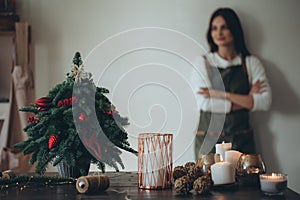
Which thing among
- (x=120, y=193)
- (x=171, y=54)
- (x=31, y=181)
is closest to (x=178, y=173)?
(x=120, y=193)

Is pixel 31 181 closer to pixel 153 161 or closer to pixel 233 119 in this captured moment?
pixel 153 161

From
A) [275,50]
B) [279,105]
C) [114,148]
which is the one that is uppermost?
[275,50]

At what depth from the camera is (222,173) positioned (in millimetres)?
1443

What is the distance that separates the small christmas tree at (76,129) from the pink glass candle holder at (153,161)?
0.17 metres

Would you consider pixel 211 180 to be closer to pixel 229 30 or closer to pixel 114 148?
pixel 114 148

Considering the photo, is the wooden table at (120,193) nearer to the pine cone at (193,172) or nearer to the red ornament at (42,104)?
the pine cone at (193,172)

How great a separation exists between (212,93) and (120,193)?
4.92ft

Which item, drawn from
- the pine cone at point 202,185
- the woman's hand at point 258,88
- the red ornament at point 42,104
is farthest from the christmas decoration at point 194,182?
the woman's hand at point 258,88

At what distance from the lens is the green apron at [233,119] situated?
2.83 metres

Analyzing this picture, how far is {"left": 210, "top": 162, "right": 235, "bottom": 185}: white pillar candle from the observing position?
1442 mm

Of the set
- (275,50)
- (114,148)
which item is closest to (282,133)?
(275,50)

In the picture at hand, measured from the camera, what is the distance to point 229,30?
9.37ft

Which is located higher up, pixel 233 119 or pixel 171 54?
pixel 171 54

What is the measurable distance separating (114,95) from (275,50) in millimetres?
1016
